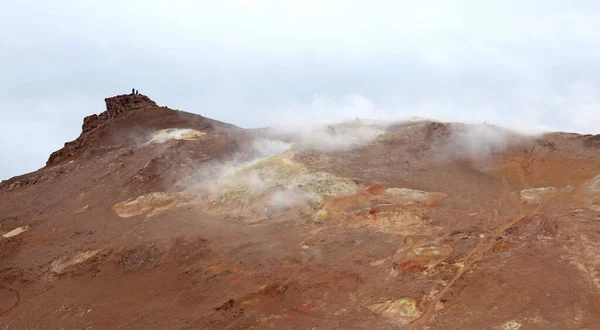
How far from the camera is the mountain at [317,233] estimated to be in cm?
1825

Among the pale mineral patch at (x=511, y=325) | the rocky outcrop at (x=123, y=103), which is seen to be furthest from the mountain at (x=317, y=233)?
the rocky outcrop at (x=123, y=103)

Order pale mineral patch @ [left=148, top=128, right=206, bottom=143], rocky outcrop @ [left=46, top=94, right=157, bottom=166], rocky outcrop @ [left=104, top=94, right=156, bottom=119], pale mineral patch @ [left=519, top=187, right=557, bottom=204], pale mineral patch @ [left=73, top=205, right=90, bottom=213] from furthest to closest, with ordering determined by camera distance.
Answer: rocky outcrop @ [left=104, top=94, right=156, bottom=119] < rocky outcrop @ [left=46, top=94, right=157, bottom=166] < pale mineral patch @ [left=148, top=128, right=206, bottom=143] < pale mineral patch @ [left=73, top=205, right=90, bottom=213] < pale mineral patch @ [left=519, top=187, right=557, bottom=204]

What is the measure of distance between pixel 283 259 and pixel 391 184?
8.92 meters

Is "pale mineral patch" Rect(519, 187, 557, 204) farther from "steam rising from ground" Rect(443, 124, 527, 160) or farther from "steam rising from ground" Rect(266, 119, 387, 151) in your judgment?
"steam rising from ground" Rect(266, 119, 387, 151)

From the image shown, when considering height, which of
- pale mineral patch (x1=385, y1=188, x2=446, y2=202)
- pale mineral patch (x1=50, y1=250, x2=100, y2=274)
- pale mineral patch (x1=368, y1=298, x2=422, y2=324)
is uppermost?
pale mineral patch (x1=385, y1=188, x2=446, y2=202)

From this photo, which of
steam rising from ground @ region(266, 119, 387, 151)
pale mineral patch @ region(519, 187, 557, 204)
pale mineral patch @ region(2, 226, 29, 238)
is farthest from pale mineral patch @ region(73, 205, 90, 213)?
pale mineral patch @ region(519, 187, 557, 204)

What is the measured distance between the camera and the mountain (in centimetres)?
1825

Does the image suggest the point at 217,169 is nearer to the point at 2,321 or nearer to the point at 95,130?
the point at 2,321

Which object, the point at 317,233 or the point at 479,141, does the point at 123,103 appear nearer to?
the point at 317,233

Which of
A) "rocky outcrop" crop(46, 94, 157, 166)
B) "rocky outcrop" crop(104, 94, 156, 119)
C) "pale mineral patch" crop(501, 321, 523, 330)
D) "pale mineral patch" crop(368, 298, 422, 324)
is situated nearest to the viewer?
"pale mineral patch" crop(501, 321, 523, 330)

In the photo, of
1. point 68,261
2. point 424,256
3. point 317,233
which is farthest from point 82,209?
point 424,256

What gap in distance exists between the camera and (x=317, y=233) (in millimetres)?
24297

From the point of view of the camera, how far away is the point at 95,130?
160ft

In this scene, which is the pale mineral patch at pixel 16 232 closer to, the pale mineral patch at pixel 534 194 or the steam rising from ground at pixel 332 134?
the steam rising from ground at pixel 332 134
